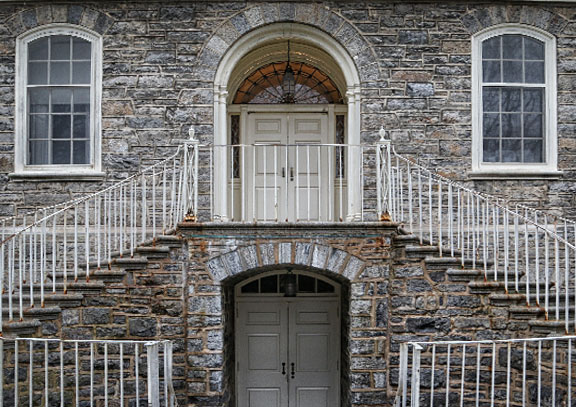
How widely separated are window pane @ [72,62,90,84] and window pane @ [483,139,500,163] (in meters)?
5.95

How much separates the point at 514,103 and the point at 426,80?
1425 millimetres

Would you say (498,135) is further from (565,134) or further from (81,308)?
(81,308)

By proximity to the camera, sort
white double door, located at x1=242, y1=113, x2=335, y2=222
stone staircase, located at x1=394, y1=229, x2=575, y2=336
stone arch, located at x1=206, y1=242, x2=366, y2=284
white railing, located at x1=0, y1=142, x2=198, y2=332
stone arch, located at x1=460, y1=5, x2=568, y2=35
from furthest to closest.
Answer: white double door, located at x1=242, y1=113, x2=335, y2=222
stone arch, located at x1=460, y1=5, x2=568, y2=35
white railing, located at x1=0, y1=142, x2=198, y2=332
stone arch, located at x1=206, y1=242, x2=366, y2=284
stone staircase, located at x1=394, y1=229, x2=575, y2=336

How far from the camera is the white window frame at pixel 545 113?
31.0ft

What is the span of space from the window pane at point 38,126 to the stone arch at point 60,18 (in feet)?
4.00

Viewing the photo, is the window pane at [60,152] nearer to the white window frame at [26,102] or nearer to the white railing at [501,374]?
the white window frame at [26,102]

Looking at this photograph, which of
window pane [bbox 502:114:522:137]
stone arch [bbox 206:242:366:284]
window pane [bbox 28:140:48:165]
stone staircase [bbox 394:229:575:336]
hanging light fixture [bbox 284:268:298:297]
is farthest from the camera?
window pane [bbox 502:114:522:137]

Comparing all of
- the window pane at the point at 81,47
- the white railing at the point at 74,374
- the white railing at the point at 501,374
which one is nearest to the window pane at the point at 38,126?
the window pane at the point at 81,47

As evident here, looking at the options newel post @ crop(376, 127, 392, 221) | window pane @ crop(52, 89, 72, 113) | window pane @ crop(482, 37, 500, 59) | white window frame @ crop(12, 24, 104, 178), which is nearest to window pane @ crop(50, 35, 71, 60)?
white window frame @ crop(12, 24, 104, 178)

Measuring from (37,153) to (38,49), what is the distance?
1532mm

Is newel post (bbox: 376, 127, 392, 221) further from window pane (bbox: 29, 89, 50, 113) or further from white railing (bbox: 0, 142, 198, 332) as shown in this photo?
window pane (bbox: 29, 89, 50, 113)

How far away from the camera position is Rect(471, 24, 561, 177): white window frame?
31.0 ft

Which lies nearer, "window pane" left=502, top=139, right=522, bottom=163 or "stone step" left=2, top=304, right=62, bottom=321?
"stone step" left=2, top=304, right=62, bottom=321

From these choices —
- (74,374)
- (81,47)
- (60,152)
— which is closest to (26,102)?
(60,152)
